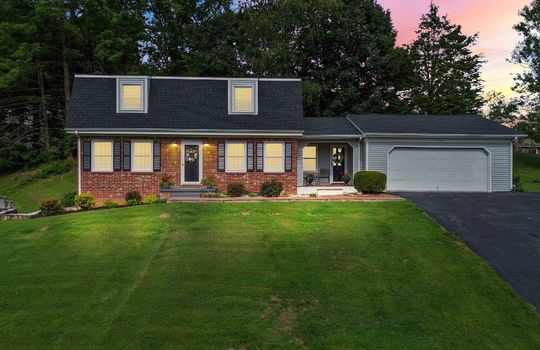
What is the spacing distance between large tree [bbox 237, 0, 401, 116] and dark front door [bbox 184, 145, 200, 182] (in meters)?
13.0

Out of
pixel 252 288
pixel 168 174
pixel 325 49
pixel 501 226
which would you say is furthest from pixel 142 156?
pixel 325 49

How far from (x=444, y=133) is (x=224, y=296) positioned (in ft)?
51.3

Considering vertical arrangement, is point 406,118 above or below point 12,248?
above

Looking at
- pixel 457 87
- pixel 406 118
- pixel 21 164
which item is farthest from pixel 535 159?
pixel 21 164

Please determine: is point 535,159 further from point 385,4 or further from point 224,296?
point 224,296

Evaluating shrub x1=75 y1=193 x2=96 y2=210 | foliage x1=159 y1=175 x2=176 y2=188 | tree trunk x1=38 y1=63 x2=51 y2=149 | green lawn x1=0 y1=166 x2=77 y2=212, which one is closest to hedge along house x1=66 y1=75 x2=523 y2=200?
foliage x1=159 y1=175 x2=176 y2=188

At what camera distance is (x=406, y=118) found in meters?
21.9

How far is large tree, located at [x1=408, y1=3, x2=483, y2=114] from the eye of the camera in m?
37.4

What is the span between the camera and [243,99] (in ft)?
61.7

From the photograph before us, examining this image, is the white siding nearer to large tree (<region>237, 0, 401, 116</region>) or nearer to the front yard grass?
the front yard grass

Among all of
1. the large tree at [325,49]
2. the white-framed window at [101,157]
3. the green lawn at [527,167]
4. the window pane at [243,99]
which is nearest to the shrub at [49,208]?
the white-framed window at [101,157]

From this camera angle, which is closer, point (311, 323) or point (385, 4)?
point (311, 323)

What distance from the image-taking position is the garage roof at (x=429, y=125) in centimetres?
1880

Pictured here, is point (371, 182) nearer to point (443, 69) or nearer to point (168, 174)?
point (168, 174)
